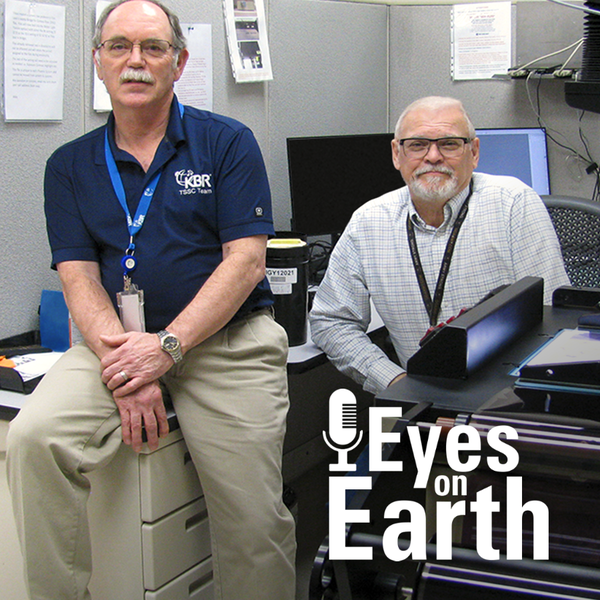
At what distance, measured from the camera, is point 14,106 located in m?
1.65

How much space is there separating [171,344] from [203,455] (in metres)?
0.21

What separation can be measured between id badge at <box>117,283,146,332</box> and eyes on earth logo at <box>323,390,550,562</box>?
762mm

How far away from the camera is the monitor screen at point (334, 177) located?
2.34 meters

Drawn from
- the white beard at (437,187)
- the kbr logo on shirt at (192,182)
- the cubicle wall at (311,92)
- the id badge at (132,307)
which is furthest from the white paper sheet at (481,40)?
the id badge at (132,307)

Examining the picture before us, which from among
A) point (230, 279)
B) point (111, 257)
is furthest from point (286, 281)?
point (111, 257)

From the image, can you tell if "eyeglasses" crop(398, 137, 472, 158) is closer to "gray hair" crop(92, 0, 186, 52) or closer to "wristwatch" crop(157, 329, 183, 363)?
"gray hair" crop(92, 0, 186, 52)

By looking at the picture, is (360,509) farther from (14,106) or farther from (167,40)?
(14,106)

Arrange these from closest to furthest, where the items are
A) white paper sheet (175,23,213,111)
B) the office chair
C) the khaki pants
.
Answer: the khaki pants, the office chair, white paper sheet (175,23,213,111)

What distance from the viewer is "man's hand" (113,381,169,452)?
1408 millimetres

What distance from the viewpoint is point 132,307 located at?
1.52 meters

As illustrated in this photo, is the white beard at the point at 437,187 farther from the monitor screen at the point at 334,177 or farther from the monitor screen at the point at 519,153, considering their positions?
the monitor screen at the point at 519,153

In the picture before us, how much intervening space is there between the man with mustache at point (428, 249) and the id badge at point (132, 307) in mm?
454

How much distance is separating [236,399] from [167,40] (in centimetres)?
73

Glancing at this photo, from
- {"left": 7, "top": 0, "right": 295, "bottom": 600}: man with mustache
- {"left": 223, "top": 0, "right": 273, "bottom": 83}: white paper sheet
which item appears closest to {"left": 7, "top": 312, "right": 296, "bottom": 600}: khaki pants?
{"left": 7, "top": 0, "right": 295, "bottom": 600}: man with mustache
